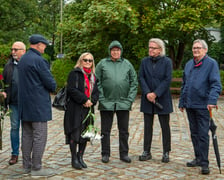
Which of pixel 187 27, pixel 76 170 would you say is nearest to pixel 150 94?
pixel 76 170

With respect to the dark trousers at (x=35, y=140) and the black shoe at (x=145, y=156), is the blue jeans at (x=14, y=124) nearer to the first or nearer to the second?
the dark trousers at (x=35, y=140)

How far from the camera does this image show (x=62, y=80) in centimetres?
1881

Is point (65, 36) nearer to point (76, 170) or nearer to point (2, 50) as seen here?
point (2, 50)

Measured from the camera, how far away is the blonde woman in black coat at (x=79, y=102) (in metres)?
5.70

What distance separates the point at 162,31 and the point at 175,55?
12.1 ft

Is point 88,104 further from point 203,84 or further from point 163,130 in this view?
point 203,84

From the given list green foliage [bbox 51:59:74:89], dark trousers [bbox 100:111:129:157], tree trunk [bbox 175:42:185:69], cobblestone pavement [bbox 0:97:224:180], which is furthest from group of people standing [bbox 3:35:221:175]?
tree trunk [bbox 175:42:185:69]

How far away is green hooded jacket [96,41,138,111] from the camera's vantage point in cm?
614

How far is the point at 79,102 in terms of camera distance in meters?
5.66

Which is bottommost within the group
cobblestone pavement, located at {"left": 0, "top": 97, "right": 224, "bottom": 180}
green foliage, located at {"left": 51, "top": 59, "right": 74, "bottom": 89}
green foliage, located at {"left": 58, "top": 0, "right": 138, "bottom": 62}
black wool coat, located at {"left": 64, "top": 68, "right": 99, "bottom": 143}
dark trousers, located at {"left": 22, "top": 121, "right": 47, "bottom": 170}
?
cobblestone pavement, located at {"left": 0, "top": 97, "right": 224, "bottom": 180}

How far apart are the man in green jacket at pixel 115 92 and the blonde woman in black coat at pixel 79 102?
357mm

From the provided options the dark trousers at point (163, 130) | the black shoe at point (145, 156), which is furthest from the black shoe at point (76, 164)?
the dark trousers at point (163, 130)

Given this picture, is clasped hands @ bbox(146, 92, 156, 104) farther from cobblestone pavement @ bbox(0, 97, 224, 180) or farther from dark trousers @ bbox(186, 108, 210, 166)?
cobblestone pavement @ bbox(0, 97, 224, 180)

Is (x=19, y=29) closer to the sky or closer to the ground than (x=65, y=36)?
closer to the sky
